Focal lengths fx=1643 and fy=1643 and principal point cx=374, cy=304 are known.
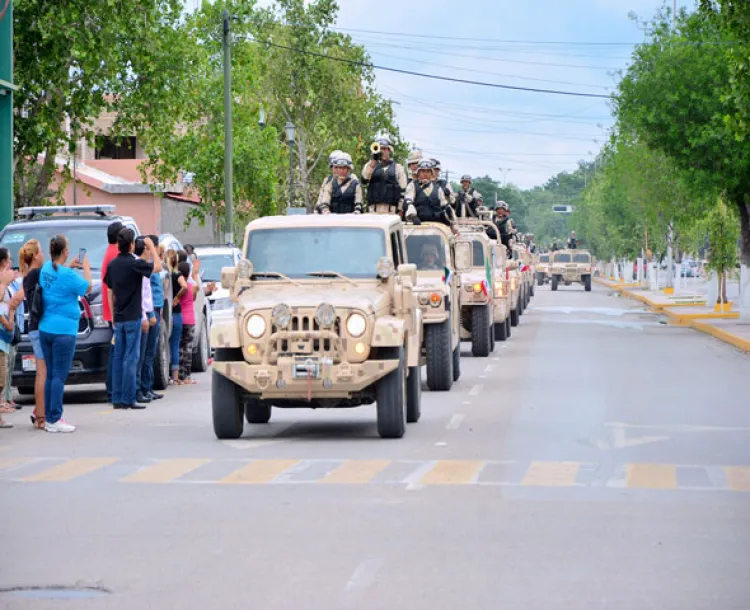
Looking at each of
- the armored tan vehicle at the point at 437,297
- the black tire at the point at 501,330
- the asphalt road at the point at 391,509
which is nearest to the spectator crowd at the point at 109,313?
the asphalt road at the point at 391,509

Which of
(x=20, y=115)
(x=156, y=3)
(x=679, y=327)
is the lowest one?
(x=679, y=327)

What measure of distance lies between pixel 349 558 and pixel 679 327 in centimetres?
3162

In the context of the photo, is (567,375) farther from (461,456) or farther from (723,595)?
(723,595)

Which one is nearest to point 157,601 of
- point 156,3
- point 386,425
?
point 386,425

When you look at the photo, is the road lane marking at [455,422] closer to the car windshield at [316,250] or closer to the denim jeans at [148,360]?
the car windshield at [316,250]

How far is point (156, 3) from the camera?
36688 millimetres

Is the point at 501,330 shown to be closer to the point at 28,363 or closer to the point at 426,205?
the point at 426,205

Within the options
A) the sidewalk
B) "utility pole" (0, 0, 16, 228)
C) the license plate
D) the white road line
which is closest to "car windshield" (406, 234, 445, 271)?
the white road line

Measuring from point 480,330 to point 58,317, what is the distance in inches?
499

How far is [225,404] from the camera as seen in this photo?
49.3 ft

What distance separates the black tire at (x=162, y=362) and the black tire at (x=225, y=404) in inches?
251

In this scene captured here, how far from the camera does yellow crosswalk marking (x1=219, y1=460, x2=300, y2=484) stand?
12297 mm

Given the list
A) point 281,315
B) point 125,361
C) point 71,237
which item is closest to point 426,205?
point 71,237

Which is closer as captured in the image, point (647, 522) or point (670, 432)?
point (647, 522)
